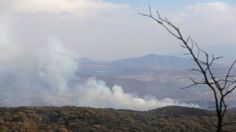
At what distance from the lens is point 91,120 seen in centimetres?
13588

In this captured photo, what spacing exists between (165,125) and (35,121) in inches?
1301

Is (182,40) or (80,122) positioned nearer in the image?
(182,40)

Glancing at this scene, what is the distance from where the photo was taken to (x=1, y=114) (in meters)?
137

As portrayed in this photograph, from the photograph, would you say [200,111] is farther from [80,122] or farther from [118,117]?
[80,122]

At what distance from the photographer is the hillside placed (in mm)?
123938

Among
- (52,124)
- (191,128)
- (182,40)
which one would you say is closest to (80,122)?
(52,124)

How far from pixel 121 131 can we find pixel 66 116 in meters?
21.4

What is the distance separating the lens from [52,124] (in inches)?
5059

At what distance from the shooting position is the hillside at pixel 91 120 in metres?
124

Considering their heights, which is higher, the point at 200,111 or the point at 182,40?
the point at 200,111

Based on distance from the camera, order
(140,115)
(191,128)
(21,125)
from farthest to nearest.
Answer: (140,115)
(191,128)
(21,125)

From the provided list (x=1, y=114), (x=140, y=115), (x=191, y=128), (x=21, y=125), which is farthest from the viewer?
(x=140, y=115)

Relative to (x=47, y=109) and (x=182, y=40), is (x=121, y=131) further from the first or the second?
(x=182, y=40)

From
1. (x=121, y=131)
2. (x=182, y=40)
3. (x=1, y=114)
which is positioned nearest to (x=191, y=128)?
A: (x=121, y=131)
